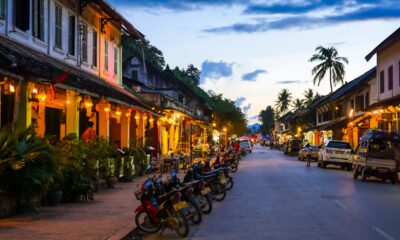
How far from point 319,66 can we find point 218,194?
239 ft

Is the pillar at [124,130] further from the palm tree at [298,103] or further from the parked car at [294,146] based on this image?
the palm tree at [298,103]

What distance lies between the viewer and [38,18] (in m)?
19.5

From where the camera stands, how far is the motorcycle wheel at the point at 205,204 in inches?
583

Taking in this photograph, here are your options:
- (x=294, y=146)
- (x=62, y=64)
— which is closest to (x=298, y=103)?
(x=294, y=146)

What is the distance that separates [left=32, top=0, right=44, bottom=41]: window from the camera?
19.1 m

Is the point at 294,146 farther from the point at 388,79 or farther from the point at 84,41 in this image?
the point at 84,41

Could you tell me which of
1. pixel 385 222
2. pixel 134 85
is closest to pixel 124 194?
pixel 385 222

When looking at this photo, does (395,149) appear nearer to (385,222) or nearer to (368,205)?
(368,205)

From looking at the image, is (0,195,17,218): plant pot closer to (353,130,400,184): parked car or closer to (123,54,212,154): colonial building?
(353,130,400,184): parked car

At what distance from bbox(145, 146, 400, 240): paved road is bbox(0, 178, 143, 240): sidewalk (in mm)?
1019

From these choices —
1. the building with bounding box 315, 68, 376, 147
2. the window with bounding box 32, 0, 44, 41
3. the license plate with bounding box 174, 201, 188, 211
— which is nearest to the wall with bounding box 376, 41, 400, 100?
the building with bounding box 315, 68, 376, 147

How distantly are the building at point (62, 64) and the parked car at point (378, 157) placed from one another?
10111mm

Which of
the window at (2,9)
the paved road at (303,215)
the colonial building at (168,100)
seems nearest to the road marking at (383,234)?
the paved road at (303,215)

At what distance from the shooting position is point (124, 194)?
59.9ft
